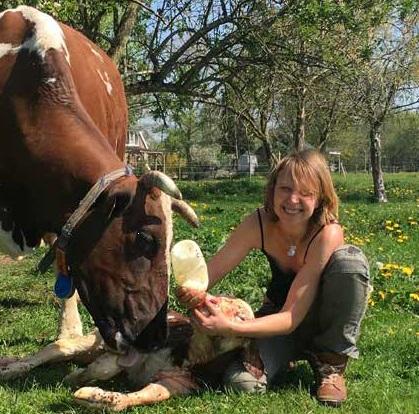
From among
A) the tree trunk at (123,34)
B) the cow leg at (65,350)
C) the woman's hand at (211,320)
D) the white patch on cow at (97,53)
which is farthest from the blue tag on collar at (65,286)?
the tree trunk at (123,34)

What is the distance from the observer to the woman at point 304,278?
11.7ft

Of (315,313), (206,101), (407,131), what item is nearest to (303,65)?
(206,101)

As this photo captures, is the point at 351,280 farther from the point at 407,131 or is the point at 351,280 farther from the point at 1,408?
the point at 407,131

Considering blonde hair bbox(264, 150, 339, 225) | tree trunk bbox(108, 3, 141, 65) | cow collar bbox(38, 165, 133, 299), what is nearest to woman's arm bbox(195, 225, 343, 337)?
blonde hair bbox(264, 150, 339, 225)

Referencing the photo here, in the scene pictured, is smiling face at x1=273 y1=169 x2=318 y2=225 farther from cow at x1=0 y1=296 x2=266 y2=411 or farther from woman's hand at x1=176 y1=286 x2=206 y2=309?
woman's hand at x1=176 y1=286 x2=206 y2=309

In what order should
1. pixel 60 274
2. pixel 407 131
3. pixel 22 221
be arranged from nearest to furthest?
pixel 60 274 < pixel 22 221 < pixel 407 131

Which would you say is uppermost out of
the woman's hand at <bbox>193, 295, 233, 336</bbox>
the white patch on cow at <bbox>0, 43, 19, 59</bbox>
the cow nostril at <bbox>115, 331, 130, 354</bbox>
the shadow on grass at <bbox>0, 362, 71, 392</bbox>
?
the white patch on cow at <bbox>0, 43, 19, 59</bbox>

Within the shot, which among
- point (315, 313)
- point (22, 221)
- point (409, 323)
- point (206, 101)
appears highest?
point (206, 101)

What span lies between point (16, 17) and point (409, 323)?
365 cm

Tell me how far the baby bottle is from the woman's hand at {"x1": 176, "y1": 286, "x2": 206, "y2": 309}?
2 centimetres

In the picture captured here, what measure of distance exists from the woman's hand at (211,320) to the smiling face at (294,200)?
25.4 inches

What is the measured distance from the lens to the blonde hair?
372 cm

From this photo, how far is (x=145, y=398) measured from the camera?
3.43m

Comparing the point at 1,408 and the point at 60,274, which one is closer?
the point at 1,408
